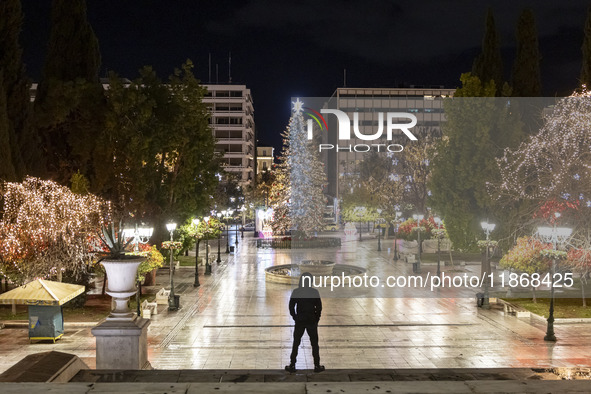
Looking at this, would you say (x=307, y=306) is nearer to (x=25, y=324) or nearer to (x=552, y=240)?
(x=25, y=324)

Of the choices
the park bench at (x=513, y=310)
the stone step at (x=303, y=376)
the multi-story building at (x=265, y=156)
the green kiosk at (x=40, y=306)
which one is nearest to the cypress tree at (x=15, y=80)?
the green kiosk at (x=40, y=306)

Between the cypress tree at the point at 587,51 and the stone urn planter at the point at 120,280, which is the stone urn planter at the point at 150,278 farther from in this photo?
the cypress tree at the point at 587,51

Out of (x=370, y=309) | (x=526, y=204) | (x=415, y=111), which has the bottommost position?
(x=370, y=309)

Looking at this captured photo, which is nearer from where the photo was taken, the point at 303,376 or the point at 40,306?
the point at 303,376

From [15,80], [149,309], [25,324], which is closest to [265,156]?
[15,80]

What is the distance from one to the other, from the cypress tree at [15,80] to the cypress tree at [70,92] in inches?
102

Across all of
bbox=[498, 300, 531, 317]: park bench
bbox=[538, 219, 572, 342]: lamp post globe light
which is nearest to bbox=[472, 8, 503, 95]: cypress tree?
bbox=[538, 219, 572, 342]: lamp post globe light

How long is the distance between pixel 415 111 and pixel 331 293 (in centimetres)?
9751

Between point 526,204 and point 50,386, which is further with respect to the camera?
point 526,204

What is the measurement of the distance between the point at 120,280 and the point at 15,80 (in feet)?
57.6

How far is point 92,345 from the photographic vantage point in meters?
17.3

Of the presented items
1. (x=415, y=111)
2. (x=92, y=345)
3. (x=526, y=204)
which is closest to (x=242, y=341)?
(x=92, y=345)

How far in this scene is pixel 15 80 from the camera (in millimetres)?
25219

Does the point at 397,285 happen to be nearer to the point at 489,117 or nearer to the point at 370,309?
the point at 370,309
